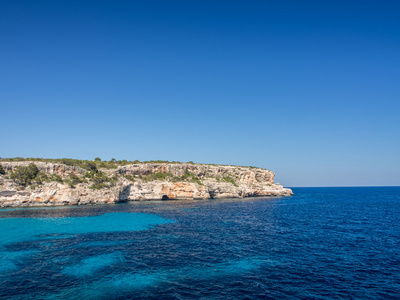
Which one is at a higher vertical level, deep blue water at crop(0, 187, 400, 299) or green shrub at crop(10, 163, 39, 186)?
green shrub at crop(10, 163, 39, 186)

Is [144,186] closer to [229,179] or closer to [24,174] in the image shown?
[24,174]

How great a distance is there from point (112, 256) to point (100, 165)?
76114mm

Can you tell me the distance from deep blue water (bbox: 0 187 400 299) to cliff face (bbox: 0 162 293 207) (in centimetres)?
3167

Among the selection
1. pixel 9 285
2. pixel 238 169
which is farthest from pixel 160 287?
pixel 238 169

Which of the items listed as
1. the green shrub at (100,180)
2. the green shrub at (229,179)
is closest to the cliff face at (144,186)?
the green shrub at (229,179)

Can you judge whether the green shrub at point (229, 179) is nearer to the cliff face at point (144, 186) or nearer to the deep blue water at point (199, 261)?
the cliff face at point (144, 186)

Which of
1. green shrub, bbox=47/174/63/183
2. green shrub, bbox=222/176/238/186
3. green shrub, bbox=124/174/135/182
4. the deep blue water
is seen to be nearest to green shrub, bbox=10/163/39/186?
green shrub, bbox=47/174/63/183

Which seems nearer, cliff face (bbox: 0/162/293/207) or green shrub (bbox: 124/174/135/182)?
cliff face (bbox: 0/162/293/207)

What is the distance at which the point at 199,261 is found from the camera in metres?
26.0

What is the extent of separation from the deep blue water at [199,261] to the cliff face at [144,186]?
31669mm

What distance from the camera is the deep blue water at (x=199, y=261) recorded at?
19.6 m

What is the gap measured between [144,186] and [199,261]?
69.1m

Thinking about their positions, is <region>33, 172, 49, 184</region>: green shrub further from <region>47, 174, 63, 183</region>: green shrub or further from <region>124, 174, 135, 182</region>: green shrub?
<region>124, 174, 135, 182</region>: green shrub

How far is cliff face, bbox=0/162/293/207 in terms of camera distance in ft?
241
